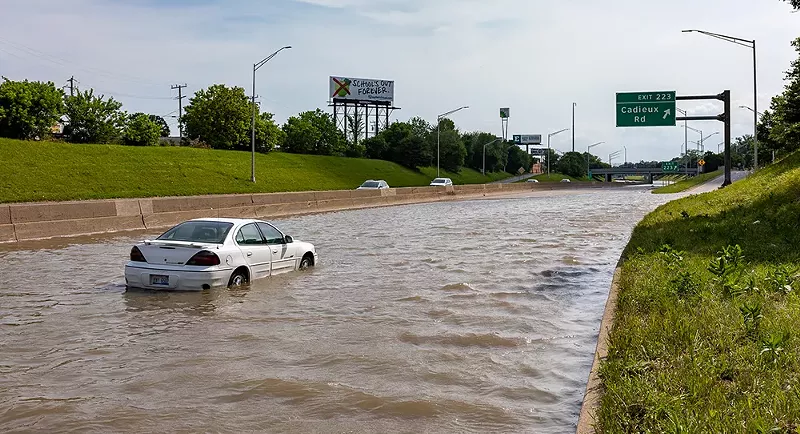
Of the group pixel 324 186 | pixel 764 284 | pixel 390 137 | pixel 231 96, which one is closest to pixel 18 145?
pixel 324 186

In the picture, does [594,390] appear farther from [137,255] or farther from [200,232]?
[137,255]

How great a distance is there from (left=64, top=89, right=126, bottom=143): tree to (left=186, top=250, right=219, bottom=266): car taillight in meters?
43.8

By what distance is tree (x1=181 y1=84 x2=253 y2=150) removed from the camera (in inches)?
2667

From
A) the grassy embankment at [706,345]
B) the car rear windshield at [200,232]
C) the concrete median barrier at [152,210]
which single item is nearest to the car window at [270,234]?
the car rear windshield at [200,232]

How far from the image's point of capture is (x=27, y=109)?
45750mm

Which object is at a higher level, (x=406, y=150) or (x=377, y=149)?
(x=377, y=149)

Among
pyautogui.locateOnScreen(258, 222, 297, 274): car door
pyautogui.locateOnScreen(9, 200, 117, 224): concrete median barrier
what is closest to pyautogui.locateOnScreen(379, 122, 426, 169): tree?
pyautogui.locateOnScreen(9, 200, 117, 224): concrete median barrier

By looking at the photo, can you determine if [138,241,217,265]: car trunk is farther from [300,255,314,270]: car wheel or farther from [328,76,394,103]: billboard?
[328,76,394,103]: billboard

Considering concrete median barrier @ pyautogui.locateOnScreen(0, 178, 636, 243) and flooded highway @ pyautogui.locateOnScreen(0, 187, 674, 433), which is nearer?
flooded highway @ pyautogui.locateOnScreen(0, 187, 674, 433)

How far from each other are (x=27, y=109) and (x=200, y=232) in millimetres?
38014

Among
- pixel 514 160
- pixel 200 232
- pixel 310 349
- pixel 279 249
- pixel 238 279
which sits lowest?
pixel 310 349

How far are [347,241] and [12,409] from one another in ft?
54.3

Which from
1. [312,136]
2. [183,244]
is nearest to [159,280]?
[183,244]

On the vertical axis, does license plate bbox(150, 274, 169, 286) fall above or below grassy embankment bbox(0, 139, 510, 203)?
below
